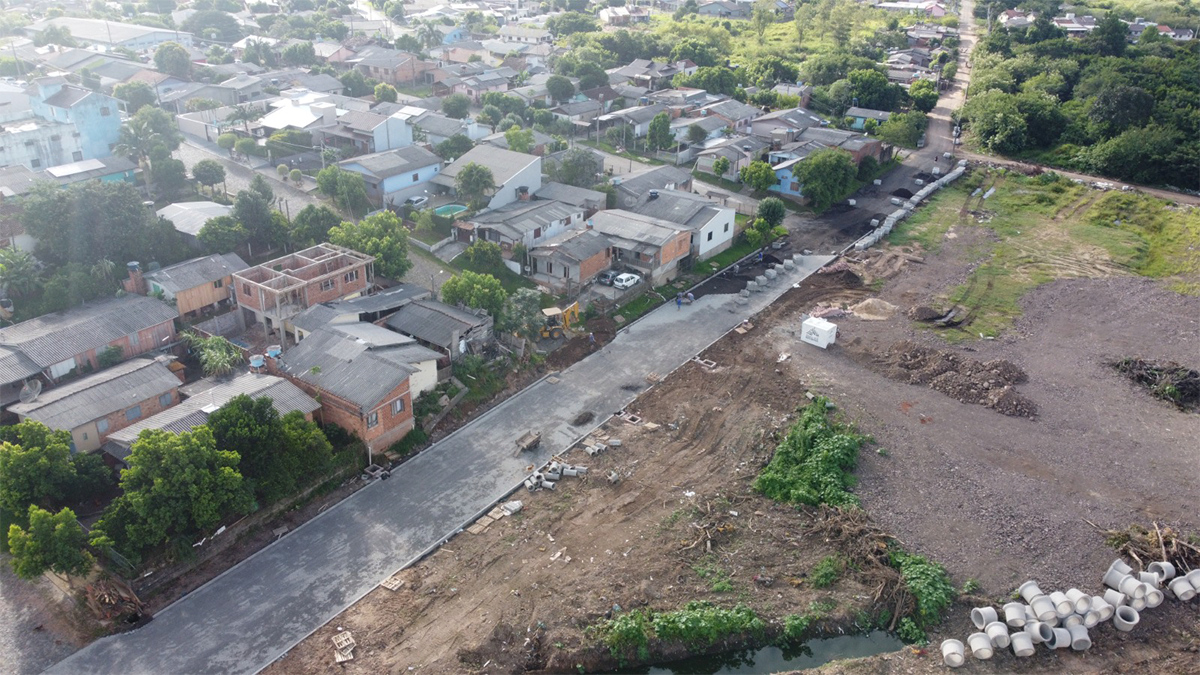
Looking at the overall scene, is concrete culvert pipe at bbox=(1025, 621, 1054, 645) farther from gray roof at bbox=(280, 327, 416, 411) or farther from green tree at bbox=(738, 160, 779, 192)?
green tree at bbox=(738, 160, 779, 192)

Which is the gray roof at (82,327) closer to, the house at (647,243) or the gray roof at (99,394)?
the gray roof at (99,394)

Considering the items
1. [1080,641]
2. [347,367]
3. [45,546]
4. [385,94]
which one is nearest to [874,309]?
[1080,641]

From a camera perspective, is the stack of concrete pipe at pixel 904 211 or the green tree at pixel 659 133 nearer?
the stack of concrete pipe at pixel 904 211

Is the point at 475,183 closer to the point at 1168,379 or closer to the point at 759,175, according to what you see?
the point at 759,175

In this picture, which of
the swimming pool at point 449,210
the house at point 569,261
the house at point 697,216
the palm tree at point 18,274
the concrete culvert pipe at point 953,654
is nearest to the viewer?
the concrete culvert pipe at point 953,654

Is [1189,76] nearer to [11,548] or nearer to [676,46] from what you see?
[676,46]

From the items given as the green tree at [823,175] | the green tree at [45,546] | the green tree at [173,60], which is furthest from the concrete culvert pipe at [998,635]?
the green tree at [173,60]
